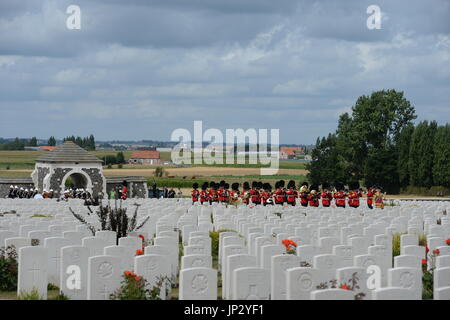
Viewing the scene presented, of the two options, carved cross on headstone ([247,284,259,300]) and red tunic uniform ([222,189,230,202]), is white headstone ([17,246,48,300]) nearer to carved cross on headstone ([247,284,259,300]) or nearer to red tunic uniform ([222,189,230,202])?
carved cross on headstone ([247,284,259,300])

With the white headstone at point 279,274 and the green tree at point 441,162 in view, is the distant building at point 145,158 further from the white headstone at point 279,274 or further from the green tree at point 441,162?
the white headstone at point 279,274

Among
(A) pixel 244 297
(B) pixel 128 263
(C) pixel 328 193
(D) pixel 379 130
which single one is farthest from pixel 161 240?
(D) pixel 379 130

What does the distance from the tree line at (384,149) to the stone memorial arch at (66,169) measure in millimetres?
26976

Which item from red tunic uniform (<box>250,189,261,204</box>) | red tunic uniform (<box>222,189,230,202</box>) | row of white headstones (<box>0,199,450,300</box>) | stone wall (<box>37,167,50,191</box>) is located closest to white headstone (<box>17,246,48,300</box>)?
row of white headstones (<box>0,199,450,300</box>)

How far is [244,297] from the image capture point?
11.2 metres

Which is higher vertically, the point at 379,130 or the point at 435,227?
the point at 379,130

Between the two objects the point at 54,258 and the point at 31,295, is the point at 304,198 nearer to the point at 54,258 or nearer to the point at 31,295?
the point at 54,258

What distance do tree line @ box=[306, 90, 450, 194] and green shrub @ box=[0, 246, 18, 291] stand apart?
180 feet

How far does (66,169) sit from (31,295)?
43177mm

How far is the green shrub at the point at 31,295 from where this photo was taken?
12922mm

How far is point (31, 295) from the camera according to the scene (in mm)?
12969

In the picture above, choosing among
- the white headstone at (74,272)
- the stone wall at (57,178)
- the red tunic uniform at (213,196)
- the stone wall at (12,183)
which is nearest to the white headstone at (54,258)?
the white headstone at (74,272)
